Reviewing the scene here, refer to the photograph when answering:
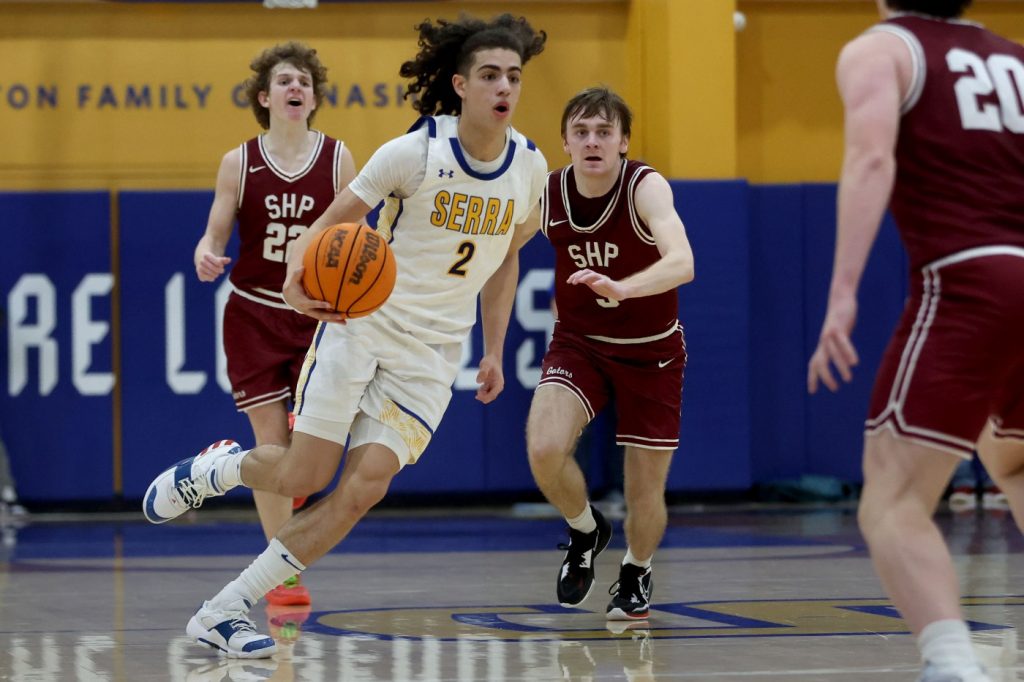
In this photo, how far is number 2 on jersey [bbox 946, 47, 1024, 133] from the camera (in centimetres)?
373

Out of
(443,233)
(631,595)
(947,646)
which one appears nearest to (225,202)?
(443,233)

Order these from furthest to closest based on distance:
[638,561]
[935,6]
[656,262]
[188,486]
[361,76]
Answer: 1. [361,76]
2. [638,561]
3. [656,262]
4. [188,486]
5. [935,6]

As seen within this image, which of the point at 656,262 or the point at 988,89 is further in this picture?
the point at 656,262

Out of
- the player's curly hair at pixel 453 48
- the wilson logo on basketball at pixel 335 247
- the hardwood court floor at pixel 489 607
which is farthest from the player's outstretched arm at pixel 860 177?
the player's curly hair at pixel 453 48

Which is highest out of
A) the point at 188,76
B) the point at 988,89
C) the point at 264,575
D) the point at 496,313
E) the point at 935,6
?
the point at 188,76

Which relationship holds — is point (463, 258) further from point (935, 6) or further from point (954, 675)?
point (954, 675)

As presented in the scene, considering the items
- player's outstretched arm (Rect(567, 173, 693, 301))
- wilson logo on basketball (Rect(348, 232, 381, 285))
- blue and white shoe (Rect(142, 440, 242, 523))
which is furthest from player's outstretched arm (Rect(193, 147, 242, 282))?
wilson logo on basketball (Rect(348, 232, 381, 285))

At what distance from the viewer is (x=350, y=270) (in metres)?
4.89

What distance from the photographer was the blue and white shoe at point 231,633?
5.10 meters

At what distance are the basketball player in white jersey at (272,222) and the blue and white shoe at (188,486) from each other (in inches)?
41.9

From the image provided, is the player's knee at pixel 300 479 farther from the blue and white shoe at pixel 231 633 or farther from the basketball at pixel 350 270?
the basketball at pixel 350 270

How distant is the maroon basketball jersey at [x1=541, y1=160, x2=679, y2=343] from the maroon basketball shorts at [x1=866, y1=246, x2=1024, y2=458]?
2507mm

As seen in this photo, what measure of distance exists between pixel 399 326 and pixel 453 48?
1015mm

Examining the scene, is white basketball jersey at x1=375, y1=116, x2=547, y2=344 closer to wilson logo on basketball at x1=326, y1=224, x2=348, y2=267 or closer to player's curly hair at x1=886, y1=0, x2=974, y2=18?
wilson logo on basketball at x1=326, y1=224, x2=348, y2=267
